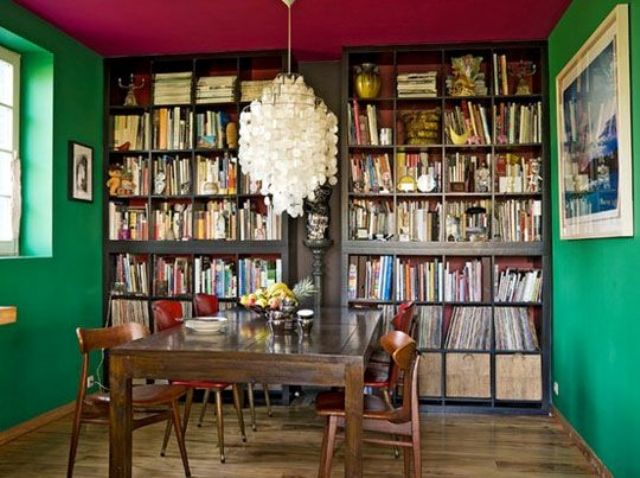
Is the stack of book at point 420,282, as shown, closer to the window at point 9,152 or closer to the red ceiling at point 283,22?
the red ceiling at point 283,22

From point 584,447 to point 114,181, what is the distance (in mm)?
3849

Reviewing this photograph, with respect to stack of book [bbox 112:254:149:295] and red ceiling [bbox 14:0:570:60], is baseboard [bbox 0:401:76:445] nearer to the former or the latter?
stack of book [bbox 112:254:149:295]

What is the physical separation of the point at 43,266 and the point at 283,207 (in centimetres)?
173

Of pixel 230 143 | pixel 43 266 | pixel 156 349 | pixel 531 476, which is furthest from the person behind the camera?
pixel 230 143

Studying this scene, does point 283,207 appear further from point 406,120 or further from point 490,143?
point 490,143

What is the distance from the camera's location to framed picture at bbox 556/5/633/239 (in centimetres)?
281

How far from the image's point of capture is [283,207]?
373 centimetres

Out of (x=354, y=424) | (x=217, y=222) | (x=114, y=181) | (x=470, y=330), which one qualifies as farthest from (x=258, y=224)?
(x=354, y=424)

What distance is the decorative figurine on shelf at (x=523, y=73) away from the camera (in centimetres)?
457

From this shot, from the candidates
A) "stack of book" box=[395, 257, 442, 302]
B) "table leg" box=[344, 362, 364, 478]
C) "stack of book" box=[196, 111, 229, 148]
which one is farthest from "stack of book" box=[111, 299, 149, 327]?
"table leg" box=[344, 362, 364, 478]

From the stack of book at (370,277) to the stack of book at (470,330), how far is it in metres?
0.54

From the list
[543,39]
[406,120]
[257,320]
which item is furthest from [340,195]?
[543,39]

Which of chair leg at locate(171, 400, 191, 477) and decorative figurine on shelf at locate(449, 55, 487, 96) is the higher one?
decorative figurine on shelf at locate(449, 55, 487, 96)

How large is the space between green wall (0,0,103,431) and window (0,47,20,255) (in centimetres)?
7
